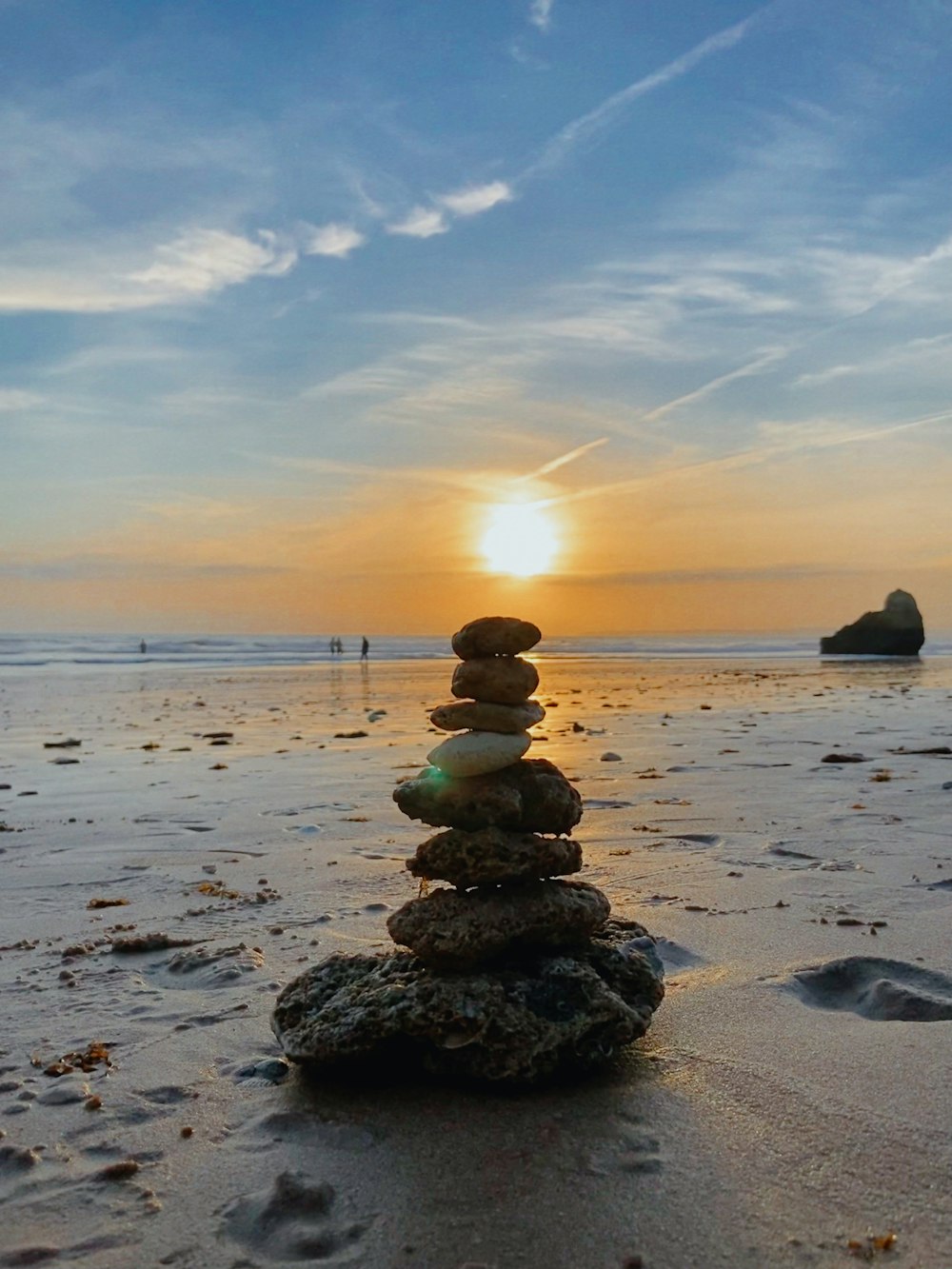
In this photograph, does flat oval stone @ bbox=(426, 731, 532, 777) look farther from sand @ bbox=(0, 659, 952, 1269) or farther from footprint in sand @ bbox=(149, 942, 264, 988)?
footprint in sand @ bbox=(149, 942, 264, 988)

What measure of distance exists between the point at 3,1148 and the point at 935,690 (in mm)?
20988

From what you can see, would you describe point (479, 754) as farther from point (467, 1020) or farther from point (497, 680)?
point (467, 1020)

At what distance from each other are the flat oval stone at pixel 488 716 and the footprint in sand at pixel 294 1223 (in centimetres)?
172

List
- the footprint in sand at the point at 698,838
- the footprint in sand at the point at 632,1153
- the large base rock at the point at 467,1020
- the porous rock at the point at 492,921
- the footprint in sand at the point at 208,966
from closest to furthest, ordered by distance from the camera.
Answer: the footprint in sand at the point at 632,1153 → the large base rock at the point at 467,1020 → the porous rock at the point at 492,921 → the footprint in sand at the point at 208,966 → the footprint in sand at the point at 698,838

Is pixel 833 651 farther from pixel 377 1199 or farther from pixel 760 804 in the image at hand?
pixel 377 1199

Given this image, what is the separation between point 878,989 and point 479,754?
1802 millimetres

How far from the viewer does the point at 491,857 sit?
3.82 meters

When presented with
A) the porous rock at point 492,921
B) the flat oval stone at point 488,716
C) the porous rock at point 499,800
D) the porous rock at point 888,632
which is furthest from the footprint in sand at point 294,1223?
the porous rock at point 888,632

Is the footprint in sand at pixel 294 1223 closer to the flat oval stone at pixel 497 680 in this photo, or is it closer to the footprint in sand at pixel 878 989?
the flat oval stone at pixel 497 680

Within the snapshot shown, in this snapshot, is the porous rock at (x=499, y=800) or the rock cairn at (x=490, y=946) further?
the porous rock at (x=499, y=800)

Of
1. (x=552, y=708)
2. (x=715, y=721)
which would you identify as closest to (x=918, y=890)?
(x=715, y=721)

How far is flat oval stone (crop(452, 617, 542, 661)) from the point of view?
4098 millimetres

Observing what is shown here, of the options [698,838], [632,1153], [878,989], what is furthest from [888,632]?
[632,1153]

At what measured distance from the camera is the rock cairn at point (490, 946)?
11.1 feet
